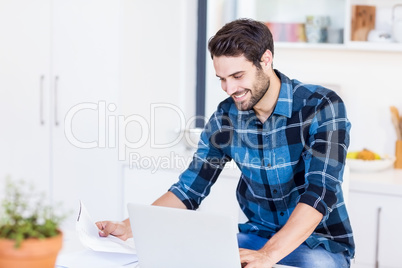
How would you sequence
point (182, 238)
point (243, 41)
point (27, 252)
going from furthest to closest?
point (243, 41) → point (182, 238) → point (27, 252)

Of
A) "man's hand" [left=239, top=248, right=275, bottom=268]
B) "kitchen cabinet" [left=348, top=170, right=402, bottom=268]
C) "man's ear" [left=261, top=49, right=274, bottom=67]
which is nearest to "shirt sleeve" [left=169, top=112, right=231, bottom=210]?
"man's ear" [left=261, top=49, right=274, bottom=67]

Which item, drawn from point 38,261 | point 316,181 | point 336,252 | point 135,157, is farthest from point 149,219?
point 135,157

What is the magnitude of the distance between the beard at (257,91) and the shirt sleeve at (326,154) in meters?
0.19

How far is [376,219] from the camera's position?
3.02 metres

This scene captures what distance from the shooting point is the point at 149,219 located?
1.62m

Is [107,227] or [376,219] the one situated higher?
[107,227]

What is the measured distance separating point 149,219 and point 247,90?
70cm

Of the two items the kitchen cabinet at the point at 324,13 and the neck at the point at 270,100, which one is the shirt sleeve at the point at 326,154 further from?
the kitchen cabinet at the point at 324,13

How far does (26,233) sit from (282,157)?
3.78 feet

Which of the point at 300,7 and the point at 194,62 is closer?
the point at 300,7

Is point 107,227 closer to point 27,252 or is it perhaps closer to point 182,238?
point 182,238

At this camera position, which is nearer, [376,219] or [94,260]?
[94,260]

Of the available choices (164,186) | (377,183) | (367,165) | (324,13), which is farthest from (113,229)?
(324,13)

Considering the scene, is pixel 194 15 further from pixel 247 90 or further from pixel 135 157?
pixel 247 90
